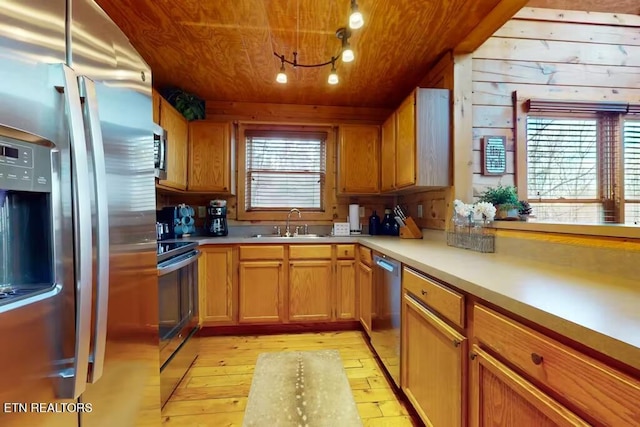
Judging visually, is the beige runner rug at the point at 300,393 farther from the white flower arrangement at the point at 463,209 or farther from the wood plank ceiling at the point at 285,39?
the wood plank ceiling at the point at 285,39

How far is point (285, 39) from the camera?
2.04m

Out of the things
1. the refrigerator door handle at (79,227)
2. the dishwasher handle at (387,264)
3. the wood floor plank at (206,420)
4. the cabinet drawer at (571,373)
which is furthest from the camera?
the dishwasher handle at (387,264)

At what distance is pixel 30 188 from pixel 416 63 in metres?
2.56

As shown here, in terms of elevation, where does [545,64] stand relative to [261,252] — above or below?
above

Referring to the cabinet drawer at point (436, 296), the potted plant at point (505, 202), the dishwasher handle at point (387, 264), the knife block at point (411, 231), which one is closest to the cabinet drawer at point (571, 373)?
the cabinet drawer at point (436, 296)

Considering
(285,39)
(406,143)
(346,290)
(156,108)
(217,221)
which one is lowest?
(346,290)

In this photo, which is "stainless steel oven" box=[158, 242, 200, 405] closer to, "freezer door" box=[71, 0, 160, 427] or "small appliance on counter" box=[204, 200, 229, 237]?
"freezer door" box=[71, 0, 160, 427]

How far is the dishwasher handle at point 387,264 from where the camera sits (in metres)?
1.73

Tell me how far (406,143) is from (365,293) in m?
1.36

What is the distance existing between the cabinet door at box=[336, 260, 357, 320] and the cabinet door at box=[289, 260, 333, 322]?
→ 3.5 inches

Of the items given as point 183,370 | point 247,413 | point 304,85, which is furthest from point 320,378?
point 304,85

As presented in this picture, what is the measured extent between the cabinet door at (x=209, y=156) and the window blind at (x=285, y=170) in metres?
0.36

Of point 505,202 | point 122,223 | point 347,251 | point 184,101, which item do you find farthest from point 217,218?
point 505,202

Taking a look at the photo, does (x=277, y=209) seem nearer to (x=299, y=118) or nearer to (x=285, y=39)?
(x=299, y=118)
